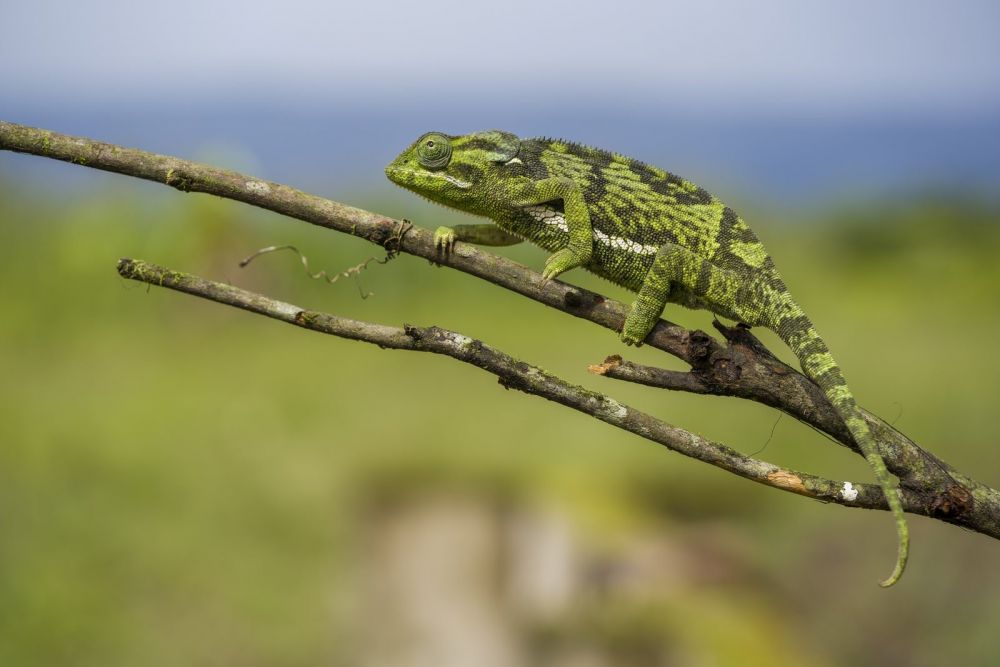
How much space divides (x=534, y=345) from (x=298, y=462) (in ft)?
7.33

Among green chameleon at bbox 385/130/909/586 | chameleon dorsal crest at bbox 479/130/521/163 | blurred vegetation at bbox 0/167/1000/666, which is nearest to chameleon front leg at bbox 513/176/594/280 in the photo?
green chameleon at bbox 385/130/909/586

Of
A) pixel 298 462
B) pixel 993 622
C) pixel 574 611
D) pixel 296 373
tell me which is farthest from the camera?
pixel 296 373

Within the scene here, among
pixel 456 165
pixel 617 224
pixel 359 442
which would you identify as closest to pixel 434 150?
pixel 456 165

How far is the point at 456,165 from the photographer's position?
10.6 feet

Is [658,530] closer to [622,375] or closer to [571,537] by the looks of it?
[571,537]

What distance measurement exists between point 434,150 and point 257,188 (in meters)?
0.94

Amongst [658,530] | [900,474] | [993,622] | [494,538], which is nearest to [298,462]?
[494,538]

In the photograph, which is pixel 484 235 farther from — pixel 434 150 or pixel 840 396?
pixel 840 396

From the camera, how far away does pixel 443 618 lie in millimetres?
6188

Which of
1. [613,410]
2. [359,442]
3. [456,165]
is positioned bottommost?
[359,442]

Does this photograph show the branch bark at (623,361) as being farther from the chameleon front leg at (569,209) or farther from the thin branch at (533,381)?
the chameleon front leg at (569,209)

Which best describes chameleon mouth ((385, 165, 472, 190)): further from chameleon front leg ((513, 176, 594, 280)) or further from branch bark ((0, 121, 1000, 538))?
branch bark ((0, 121, 1000, 538))

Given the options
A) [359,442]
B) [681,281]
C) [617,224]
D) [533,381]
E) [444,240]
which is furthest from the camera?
[359,442]

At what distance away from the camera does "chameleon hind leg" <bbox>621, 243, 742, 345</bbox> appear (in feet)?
9.39
